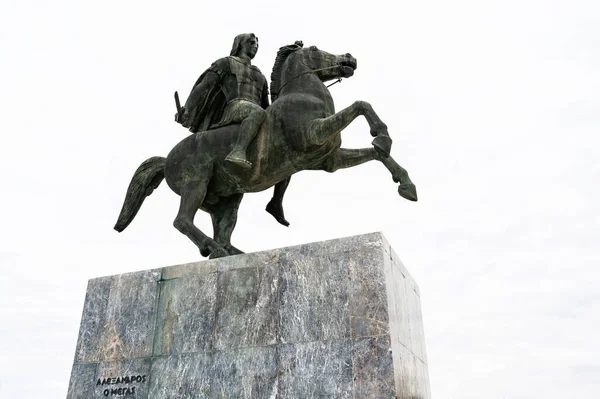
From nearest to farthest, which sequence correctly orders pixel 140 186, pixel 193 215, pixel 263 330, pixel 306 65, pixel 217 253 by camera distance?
pixel 263 330
pixel 217 253
pixel 193 215
pixel 306 65
pixel 140 186

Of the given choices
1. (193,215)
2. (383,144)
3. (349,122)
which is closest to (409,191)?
(383,144)

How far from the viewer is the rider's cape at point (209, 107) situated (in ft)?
24.8

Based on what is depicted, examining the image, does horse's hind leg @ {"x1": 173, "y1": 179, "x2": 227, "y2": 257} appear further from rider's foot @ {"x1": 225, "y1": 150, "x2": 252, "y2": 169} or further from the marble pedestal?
rider's foot @ {"x1": 225, "y1": 150, "x2": 252, "y2": 169}

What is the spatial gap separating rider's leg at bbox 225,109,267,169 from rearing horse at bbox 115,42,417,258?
13 centimetres

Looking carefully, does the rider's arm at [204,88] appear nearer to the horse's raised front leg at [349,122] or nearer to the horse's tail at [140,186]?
the horse's tail at [140,186]

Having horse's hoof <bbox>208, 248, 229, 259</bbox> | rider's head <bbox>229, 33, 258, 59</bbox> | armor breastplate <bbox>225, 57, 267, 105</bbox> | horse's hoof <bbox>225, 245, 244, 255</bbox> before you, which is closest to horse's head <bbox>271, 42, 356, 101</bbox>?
armor breastplate <bbox>225, 57, 267, 105</bbox>

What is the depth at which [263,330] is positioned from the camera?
527 cm

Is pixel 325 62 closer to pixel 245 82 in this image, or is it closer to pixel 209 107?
pixel 245 82

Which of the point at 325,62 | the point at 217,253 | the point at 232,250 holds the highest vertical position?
the point at 325,62

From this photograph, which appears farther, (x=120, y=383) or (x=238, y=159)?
(x=238, y=159)

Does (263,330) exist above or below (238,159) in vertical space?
below

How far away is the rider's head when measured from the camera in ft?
26.0

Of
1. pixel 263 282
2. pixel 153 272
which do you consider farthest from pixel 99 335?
pixel 263 282

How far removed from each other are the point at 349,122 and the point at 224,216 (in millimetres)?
2416
